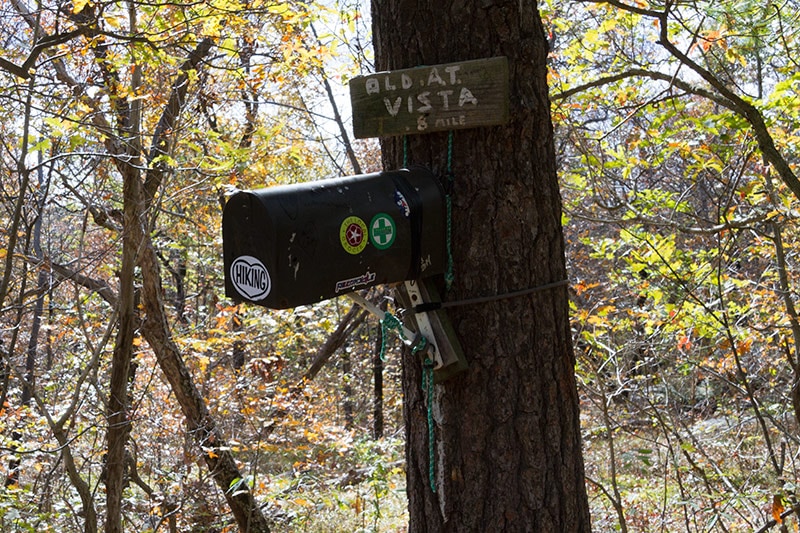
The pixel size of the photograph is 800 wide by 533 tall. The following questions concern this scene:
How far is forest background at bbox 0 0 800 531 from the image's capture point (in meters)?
3.68

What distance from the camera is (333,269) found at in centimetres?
146

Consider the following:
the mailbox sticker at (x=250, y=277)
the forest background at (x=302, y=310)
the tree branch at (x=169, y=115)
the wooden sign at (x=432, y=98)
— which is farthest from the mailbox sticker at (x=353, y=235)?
the tree branch at (x=169, y=115)

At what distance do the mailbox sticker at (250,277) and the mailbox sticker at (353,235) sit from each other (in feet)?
0.55

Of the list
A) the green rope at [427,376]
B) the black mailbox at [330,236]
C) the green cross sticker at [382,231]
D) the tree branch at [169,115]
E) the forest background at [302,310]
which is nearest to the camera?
the black mailbox at [330,236]

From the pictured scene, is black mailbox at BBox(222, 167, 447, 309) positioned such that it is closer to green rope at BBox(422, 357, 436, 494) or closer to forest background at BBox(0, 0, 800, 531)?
green rope at BBox(422, 357, 436, 494)

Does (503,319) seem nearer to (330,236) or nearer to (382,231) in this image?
(382,231)

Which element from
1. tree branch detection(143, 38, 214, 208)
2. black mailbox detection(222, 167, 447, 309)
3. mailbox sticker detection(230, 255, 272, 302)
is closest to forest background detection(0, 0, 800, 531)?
tree branch detection(143, 38, 214, 208)

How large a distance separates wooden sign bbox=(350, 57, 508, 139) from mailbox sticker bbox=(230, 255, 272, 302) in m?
0.47

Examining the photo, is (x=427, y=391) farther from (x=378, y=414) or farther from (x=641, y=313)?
(x=378, y=414)

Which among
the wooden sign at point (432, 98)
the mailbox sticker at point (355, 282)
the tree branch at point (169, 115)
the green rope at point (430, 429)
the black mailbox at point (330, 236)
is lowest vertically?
the green rope at point (430, 429)

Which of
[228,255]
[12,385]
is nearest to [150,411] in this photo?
[12,385]

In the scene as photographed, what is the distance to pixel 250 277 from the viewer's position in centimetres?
145

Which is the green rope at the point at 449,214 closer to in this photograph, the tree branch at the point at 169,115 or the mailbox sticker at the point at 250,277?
the mailbox sticker at the point at 250,277

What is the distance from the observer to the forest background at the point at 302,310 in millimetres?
3682
